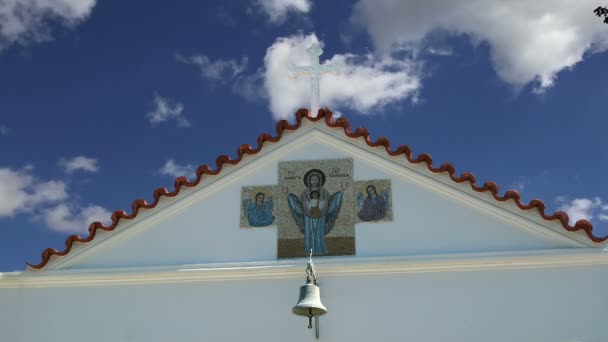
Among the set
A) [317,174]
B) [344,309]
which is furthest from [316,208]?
[344,309]

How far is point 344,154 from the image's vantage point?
30.1 feet

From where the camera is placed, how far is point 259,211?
897 centimetres

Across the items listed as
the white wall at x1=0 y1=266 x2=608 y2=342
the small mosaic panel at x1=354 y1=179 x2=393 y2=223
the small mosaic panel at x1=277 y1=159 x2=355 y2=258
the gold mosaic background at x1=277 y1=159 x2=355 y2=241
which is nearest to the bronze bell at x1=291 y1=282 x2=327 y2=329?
the white wall at x1=0 y1=266 x2=608 y2=342

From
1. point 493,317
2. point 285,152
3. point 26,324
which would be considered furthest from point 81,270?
point 493,317

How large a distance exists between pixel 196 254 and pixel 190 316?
77cm

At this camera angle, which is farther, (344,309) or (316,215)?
(316,215)

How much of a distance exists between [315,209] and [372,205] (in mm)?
712

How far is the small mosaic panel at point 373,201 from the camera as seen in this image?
8.73 metres

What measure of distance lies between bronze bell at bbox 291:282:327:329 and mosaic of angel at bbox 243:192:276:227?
145 cm

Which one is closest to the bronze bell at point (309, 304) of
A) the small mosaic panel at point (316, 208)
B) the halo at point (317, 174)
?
the small mosaic panel at point (316, 208)

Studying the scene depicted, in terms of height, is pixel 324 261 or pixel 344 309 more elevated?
pixel 324 261

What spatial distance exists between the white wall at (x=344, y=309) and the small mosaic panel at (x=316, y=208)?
44 cm

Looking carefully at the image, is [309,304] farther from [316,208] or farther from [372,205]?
[372,205]

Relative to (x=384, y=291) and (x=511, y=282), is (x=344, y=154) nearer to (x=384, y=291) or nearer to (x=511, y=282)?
(x=384, y=291)
